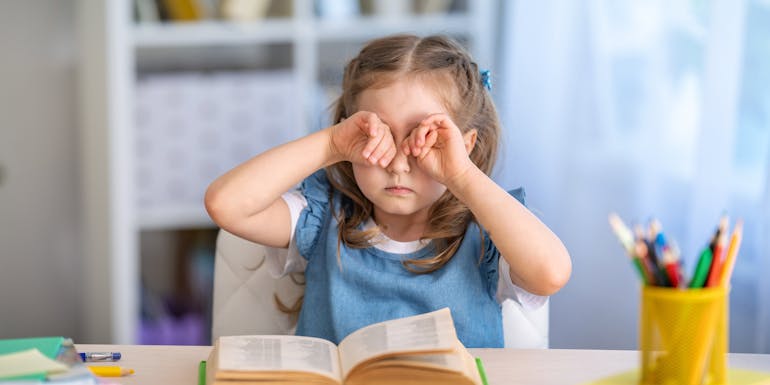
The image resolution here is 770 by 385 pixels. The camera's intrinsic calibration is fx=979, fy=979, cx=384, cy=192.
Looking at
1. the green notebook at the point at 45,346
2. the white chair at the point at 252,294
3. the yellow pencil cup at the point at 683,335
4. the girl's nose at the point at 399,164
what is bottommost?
the white chair at the point at 252,294

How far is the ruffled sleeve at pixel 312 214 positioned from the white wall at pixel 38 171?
1.62 metres

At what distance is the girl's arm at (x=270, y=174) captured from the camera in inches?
51.3

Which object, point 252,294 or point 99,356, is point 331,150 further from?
point 99,356

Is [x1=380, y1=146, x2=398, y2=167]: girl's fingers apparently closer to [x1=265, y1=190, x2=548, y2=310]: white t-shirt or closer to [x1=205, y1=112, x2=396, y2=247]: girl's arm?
[x1=205, y1=112, x2=396, y2=247]: girl's arm

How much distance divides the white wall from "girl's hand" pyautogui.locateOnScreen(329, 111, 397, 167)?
1.74 meters

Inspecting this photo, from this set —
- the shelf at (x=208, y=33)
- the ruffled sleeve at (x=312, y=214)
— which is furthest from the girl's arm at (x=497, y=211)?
the shelf at (x=208, y=33)

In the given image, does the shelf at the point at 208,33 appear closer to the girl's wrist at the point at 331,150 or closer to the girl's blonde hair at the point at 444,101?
the girl's blonde hair at the point at 444,101

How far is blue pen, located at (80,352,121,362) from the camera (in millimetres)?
1133

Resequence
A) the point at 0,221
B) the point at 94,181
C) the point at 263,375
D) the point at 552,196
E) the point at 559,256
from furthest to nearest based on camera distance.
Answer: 1. the point at 0,221
2. the point at 94,181
3. the point at 552,196
4. the point at 559,256
5. the point at 263,375

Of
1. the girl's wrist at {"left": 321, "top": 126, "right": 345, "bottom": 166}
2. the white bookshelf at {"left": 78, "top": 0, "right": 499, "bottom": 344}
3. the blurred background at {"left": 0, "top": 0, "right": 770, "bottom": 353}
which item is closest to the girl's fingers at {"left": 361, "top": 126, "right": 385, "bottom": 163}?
the girl's wrist at {"left": 321, "top": 126, "right": 345, "bottom": 166}

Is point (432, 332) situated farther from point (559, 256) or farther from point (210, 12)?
point (210, 12)

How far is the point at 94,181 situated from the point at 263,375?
5.65ft

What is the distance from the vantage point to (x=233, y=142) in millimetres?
2627

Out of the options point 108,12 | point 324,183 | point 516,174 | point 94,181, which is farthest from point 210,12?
point 324,183
